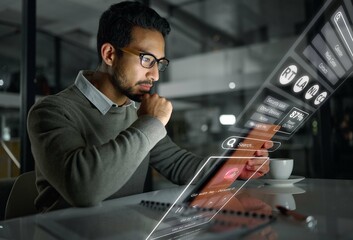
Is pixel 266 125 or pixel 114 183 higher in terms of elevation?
pixel 266 125

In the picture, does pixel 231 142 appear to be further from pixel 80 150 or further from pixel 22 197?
pixel 22 197

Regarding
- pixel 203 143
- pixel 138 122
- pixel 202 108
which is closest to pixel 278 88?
pixel 138 122

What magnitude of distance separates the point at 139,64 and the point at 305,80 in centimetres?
44

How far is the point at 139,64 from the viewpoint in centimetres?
71

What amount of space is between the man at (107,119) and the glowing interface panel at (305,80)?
0.08m

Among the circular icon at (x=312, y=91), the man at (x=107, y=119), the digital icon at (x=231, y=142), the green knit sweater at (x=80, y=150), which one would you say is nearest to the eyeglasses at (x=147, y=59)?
the man at (x=107, y=119)

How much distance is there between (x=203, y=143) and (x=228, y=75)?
852 millimetres

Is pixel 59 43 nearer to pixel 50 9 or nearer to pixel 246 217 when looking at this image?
pixel 50 9

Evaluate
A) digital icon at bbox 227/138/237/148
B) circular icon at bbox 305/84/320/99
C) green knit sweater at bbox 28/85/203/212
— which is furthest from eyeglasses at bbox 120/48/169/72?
circular icon at bbox 305/84/320/99

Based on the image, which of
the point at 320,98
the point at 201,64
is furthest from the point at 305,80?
the point at 201,64

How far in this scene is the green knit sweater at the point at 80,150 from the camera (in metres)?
0.58

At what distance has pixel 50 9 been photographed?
1830 millimetres

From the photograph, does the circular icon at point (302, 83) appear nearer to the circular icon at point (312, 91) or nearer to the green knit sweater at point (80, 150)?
the circular icon at point (312, 91)

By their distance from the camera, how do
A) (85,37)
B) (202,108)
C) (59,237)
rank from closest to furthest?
(59,237)
(85,37)
(202,108)
